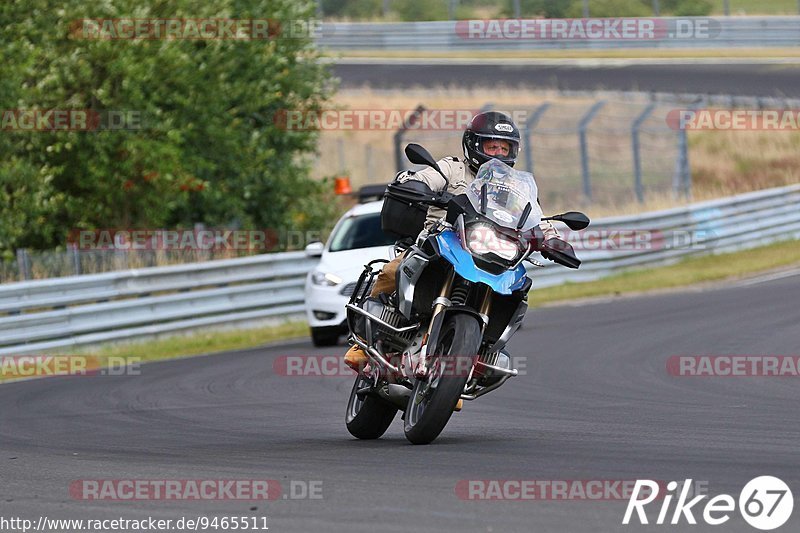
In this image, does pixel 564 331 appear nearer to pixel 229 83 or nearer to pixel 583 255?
pixel 583 255

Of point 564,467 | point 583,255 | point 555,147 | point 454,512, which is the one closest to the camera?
point 454,512

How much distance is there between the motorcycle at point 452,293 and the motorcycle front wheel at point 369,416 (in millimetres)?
342

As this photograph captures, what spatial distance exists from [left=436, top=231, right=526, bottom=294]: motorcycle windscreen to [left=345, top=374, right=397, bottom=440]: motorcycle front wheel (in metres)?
1.41

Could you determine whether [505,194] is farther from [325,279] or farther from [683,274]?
[683,274]

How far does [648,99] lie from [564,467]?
32.6 meters

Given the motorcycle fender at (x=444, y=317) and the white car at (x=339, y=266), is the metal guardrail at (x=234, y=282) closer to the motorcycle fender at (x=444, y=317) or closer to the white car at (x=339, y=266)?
the white car at (x=339, y=266)

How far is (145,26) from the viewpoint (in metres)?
23.8

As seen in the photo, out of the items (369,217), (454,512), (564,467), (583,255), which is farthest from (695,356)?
(583,255)

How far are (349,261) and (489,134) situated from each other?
9553 mm

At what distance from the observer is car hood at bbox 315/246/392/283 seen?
58.4 ft
